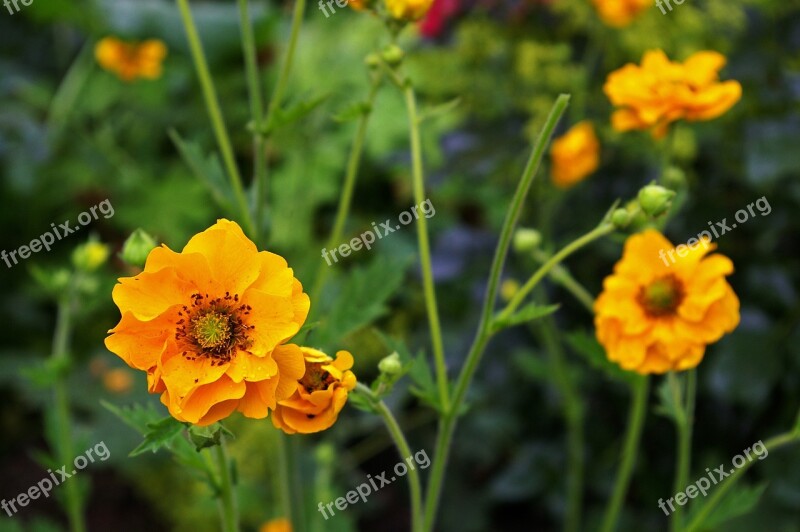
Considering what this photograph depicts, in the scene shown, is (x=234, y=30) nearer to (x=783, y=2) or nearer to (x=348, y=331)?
(x=783, y=2)

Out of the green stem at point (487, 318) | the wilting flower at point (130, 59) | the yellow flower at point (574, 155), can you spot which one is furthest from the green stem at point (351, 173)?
the wilting flower at point (130, 59)

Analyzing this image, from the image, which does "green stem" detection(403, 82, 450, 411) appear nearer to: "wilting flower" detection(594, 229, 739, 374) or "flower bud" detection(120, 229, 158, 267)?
"wilting flower" detection(594, 229, 739, 374)

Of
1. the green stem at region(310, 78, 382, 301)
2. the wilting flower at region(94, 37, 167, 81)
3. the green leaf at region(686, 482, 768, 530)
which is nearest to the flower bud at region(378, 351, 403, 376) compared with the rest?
the green stem at region(310, 78, 382, 301)

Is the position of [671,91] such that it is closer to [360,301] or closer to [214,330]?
[360,301]

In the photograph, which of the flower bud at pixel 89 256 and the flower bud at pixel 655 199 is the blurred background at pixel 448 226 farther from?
the flower bud at pixel 655 199

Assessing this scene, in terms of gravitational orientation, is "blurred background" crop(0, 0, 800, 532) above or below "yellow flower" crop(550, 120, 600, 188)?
below
